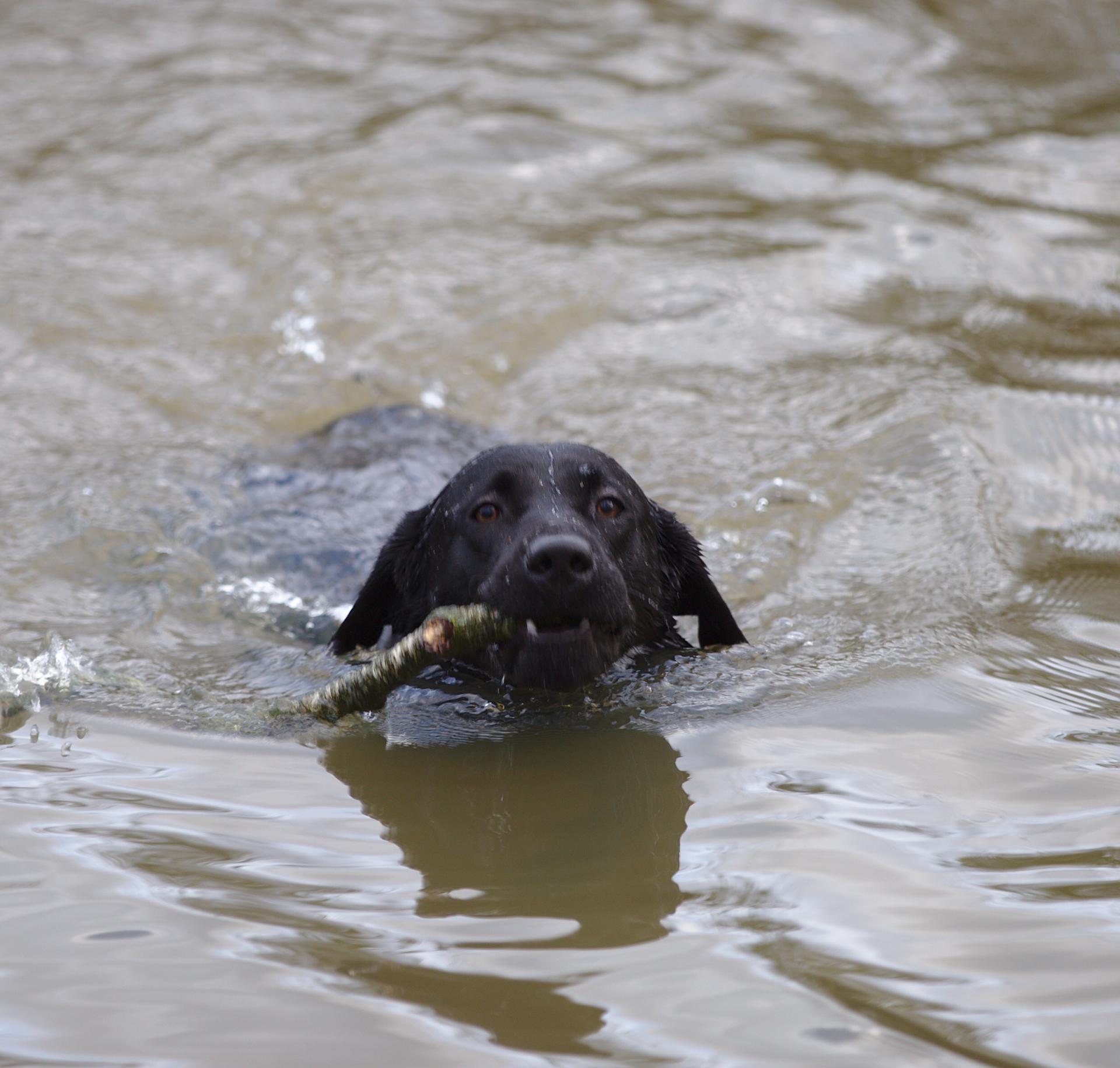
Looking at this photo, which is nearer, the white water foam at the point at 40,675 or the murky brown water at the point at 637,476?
the murky brown water at the point at 637,476

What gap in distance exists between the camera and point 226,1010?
7.85ft

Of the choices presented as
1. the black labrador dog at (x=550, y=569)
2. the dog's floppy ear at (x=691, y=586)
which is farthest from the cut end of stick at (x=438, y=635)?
the dog's floppy ear at (x=691, y=586)

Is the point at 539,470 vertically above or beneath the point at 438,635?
above

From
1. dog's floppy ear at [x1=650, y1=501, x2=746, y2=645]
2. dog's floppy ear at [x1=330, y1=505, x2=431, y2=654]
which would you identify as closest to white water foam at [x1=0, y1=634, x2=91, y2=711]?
dog's floppy ear at [x1=330, y1=505, x2=431, y2=654]

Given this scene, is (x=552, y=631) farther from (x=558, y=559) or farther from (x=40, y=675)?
(x=40, y=675)

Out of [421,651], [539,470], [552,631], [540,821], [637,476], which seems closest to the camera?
[540,821]

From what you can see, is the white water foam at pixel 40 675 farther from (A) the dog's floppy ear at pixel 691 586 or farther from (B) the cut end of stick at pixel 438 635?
(A) the dog's floppy ear at pixel 691 586

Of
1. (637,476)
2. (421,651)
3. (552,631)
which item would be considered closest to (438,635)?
(421,651)

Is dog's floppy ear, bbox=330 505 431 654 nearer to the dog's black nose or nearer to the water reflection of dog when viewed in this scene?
the water reflection of dog

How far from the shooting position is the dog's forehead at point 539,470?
3.98 meters

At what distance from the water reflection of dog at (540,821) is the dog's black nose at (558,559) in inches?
19.6

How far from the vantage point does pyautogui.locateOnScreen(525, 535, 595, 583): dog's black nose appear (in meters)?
3.53

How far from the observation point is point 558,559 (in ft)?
11.6

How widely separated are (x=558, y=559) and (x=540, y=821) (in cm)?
69
